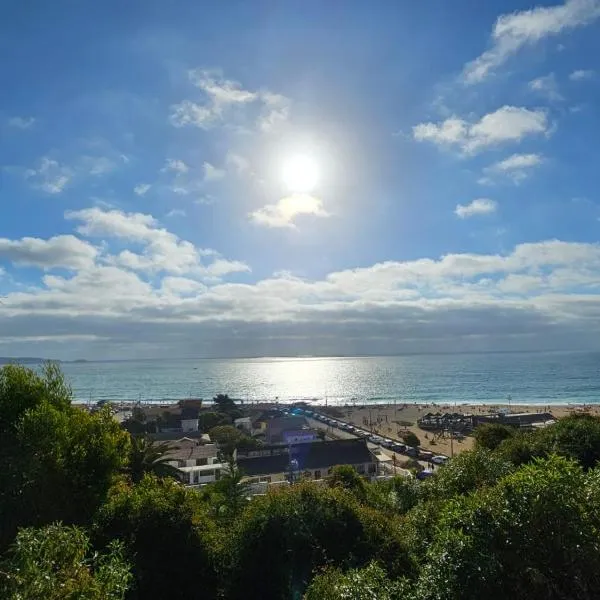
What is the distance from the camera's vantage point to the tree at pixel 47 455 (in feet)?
34.1

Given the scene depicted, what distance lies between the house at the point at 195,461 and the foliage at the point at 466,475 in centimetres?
2717

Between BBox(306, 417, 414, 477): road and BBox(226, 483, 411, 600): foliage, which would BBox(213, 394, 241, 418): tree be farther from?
BBox(226, 483, 411, 600): foliage

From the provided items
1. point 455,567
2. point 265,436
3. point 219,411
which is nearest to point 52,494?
point 455,567

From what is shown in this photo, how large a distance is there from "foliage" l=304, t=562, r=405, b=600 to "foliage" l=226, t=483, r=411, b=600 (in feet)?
5.73

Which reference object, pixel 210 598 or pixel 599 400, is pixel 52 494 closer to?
pixel 210 598

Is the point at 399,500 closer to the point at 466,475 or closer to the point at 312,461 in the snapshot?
the point at 466,475

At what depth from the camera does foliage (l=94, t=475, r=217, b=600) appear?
10711mm

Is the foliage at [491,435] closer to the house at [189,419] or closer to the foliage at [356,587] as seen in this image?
the foliage at [356,587]

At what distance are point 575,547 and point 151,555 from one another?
9190 millimetres

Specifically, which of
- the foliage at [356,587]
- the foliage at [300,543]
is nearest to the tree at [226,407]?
the foliage at [300,543]

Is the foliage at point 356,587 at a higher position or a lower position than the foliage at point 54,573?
lower

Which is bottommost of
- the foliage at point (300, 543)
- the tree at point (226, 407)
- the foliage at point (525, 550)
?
the tree at point (226, 407)

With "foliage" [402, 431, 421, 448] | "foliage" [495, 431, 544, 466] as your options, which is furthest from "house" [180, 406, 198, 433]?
"foliage" [495, 431, 544, 466]

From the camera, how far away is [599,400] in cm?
10044
